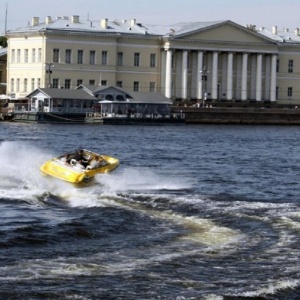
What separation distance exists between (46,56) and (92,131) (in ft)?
93.0

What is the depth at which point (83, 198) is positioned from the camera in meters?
37.4

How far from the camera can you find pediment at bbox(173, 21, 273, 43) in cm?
12169

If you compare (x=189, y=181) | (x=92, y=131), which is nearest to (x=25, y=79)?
(x=92, y=131)

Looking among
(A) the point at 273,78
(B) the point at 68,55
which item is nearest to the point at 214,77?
(A) the point at 273,78

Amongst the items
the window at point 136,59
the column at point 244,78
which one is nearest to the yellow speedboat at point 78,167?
the window at point 136,59

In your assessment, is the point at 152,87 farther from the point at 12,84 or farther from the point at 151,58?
the point at 12,84

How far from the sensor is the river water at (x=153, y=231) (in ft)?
75.8

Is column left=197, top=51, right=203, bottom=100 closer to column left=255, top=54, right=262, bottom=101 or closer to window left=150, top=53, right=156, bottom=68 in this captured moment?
window left=150, top=53, right=156, bottom=68

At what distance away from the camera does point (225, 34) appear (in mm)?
123500

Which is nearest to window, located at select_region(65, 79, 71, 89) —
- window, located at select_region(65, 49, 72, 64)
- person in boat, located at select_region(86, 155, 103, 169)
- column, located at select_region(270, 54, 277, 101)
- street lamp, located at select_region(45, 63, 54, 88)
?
window, located at select_region(65, 49, 72, 64)

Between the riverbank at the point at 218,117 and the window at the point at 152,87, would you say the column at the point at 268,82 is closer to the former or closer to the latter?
the riverbank at the point at 218,117

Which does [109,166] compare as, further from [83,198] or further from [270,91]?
[270,91]

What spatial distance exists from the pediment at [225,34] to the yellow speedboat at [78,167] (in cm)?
7915

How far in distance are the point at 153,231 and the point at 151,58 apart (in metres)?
93.4
